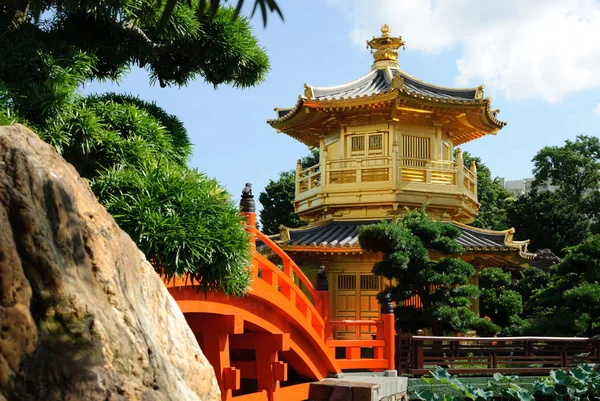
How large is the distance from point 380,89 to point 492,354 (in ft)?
23.0

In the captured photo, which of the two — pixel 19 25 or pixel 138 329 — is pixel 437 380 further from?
pixel 138 329

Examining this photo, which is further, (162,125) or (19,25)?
(162,125)

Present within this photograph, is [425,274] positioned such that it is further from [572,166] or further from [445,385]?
[572,166]

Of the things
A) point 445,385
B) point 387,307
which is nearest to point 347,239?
point 387,307

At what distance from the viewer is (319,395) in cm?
1106

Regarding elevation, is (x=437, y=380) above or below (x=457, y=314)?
below

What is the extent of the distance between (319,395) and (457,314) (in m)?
3.27

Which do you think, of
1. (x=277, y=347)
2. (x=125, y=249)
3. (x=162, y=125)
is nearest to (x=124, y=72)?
(x=162, y=125)

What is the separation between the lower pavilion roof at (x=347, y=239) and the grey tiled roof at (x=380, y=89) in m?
3.04

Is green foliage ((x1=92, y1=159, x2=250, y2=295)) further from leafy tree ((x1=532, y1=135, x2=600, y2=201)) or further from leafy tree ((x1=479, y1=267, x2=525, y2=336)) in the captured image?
leafy tree ((x1=532, y1=135, x2=600, y2=201))

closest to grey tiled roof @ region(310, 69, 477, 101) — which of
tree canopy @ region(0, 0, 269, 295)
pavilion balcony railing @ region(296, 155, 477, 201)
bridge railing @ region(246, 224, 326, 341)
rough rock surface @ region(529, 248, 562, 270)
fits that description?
pavilion balcony railing @ region(296, 155, 477, 201)

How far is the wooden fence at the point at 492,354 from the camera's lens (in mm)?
12812

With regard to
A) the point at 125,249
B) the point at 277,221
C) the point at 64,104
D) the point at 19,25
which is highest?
the point at 277,221

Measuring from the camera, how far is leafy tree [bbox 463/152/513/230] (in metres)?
31.7
